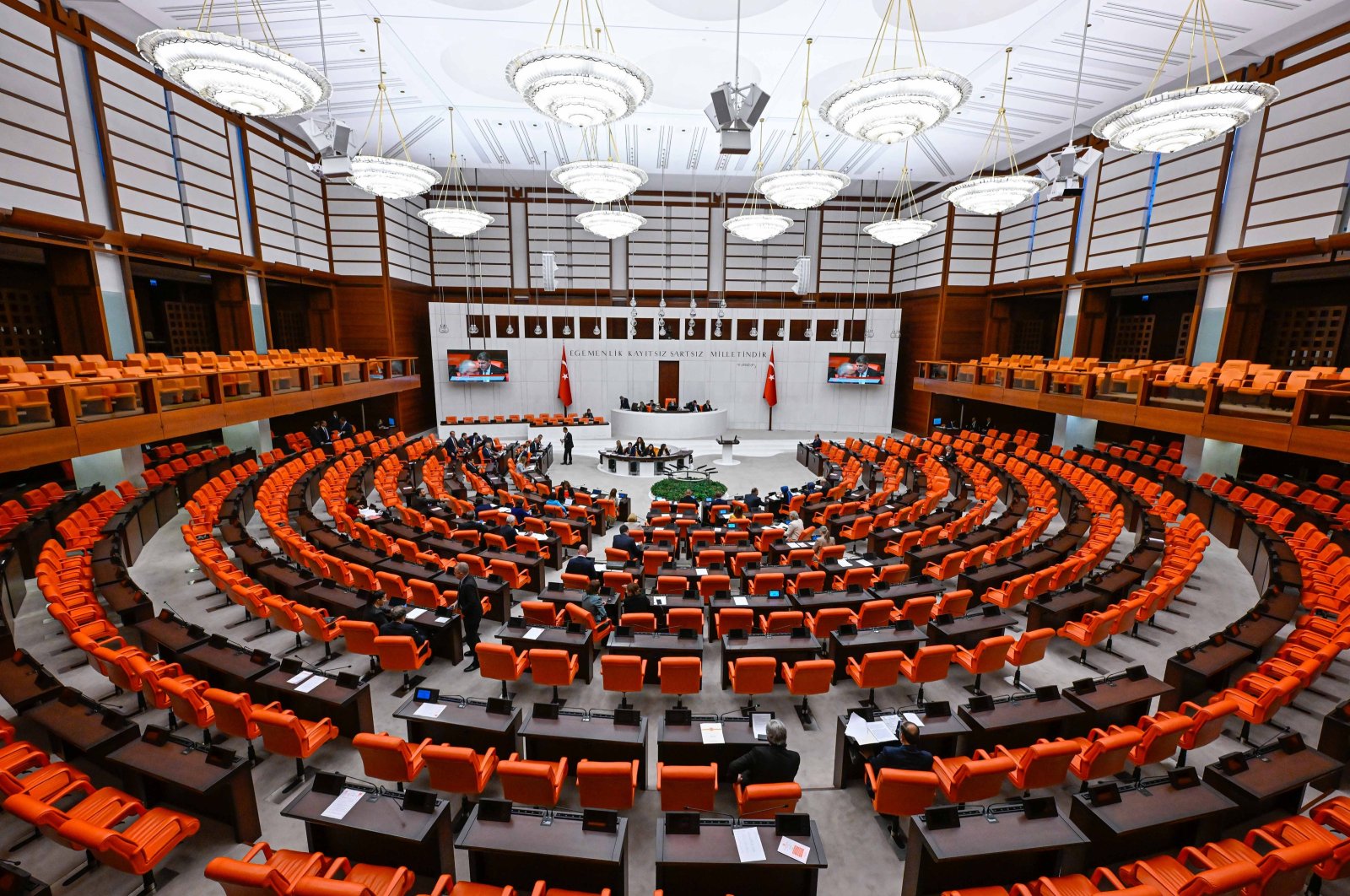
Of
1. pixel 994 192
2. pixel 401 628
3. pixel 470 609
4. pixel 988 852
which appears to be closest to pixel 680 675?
pixel 470 609

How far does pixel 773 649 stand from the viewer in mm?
6680

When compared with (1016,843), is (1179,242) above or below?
above

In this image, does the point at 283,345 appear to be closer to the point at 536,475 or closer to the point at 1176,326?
the point at 536,475

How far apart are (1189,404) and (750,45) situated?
Answer: 1236cm

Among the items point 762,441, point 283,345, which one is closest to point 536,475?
point 762,441

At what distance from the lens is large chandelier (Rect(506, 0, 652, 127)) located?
20.2 feet

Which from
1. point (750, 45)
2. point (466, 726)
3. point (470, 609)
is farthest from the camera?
point (750, 45)

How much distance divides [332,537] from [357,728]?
5393mm

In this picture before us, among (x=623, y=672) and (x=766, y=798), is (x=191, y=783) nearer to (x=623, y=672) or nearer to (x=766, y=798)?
(x=623, y=672)

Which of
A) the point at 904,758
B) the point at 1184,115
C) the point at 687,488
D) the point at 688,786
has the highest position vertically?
the point at 1184,115

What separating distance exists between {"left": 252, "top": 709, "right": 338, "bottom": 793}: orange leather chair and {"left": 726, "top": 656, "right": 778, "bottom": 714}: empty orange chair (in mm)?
4095

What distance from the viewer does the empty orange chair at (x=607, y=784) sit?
444 centimetres

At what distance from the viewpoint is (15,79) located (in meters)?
10.9

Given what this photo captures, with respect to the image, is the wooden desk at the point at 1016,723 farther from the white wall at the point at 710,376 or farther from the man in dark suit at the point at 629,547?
the white wall at the point at 710,376
